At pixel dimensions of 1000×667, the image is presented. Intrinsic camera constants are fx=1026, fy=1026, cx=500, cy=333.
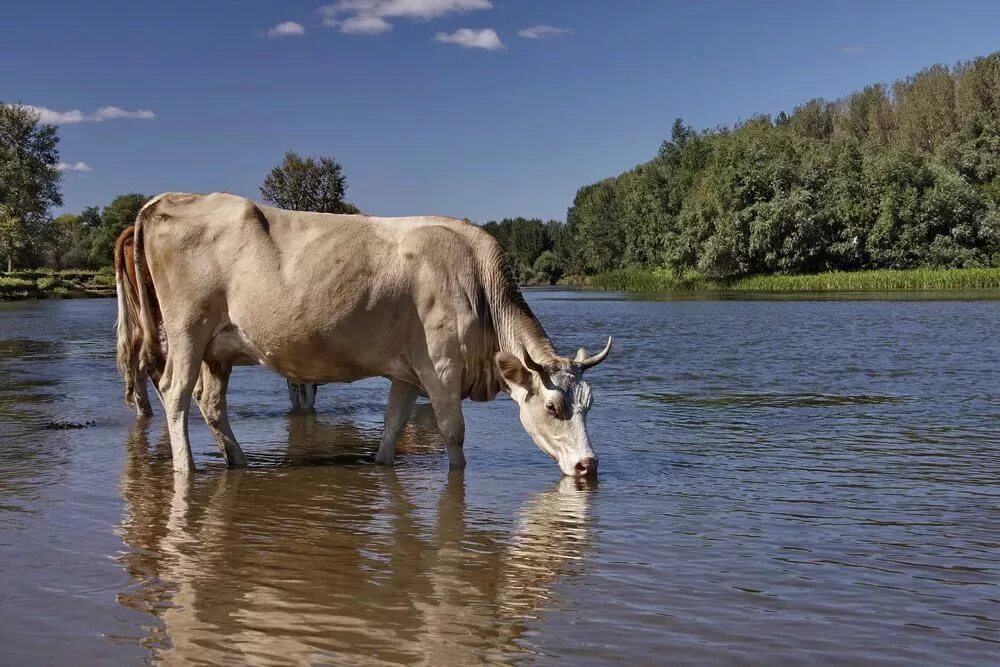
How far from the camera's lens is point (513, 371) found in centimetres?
899

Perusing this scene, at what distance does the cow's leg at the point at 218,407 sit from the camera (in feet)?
31.4

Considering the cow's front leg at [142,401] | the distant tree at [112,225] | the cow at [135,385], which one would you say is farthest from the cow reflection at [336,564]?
the distant tree at [112,225]

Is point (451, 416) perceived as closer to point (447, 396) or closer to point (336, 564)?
point (447, 396)

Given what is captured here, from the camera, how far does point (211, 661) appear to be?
4406mm

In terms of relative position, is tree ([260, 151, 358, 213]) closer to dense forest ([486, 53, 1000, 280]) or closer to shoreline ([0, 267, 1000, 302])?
shoreline ([0, 267, 1000, 302])

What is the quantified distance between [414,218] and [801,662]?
602 cm

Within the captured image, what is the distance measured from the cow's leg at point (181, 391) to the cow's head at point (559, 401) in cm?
276

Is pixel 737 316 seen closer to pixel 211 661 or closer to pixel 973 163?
pixel 211 661

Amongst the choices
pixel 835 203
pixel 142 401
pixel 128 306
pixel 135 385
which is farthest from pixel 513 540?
pixel 835 203

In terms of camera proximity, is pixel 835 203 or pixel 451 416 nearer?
pixel 451 416

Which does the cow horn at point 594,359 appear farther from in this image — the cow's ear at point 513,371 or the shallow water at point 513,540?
the shallow water at point 513,540

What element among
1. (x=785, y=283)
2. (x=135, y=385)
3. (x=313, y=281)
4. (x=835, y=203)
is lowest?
(x=135, y=385)

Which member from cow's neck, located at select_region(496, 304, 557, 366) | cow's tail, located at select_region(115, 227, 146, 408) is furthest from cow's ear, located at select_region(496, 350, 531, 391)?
cow's tail, located at select_region(115, 227, 146, 408)

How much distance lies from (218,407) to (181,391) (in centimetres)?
51
